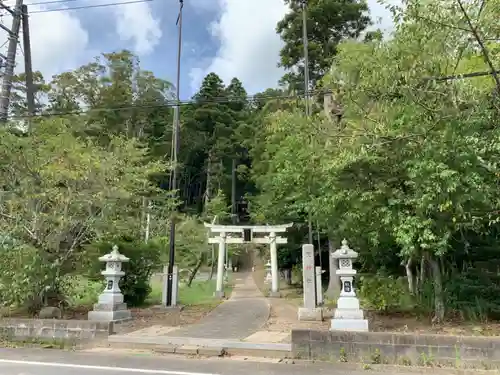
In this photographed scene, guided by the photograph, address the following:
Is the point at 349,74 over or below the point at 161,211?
over

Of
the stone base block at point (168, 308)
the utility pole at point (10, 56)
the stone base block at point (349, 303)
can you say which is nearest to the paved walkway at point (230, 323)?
the stone base block at point (168, 308)

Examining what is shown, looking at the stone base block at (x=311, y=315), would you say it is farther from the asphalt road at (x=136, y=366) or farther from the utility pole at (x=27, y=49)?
the utility pole at (x=27, y=49)

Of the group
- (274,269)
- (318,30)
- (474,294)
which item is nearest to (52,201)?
(474,294)

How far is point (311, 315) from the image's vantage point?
9.56 m

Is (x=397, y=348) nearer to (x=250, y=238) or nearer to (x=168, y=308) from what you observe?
(x=168, y=308)

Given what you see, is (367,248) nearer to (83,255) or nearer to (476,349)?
(476,349)

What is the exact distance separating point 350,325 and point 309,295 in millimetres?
3527

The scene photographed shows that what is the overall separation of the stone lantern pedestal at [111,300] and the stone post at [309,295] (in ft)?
13.8

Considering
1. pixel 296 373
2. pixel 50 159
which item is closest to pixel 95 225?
pixel 50 159

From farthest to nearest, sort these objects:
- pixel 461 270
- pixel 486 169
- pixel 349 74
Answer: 1. pixel 461 270
2. pixel 349 74
3. pixel 486 169

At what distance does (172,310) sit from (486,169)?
8.14m

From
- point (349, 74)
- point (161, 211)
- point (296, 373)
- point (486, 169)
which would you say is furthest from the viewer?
point (161, 211)

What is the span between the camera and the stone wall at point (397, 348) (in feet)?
18.1

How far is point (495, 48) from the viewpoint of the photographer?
17.8 ft
